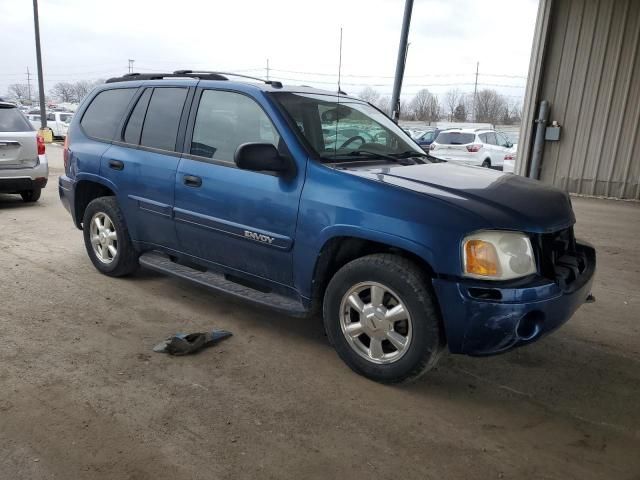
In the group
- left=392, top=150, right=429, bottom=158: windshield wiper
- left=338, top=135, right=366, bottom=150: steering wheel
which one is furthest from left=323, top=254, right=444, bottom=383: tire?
left=392, top=150, right=429, bottom=158: windshield wiper

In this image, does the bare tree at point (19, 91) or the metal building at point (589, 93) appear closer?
the metal building at point (589, 93)

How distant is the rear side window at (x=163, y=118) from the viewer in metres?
4.44

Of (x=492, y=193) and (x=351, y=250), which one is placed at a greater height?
(x=492, y=193)

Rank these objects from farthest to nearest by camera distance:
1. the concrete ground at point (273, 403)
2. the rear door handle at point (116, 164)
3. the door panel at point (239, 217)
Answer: the rear door handle at point (116, 164) < the door panel at point (239, 217) < the concrete ground at point (273, 403)

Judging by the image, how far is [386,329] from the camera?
3.26 metres

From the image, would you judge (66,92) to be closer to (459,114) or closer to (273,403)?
(459,114)

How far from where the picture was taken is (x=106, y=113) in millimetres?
5203

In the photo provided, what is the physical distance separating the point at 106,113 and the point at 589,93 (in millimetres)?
10202

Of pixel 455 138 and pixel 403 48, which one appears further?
pixel 455 138

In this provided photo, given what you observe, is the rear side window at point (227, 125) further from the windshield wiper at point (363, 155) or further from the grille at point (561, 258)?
the grille at point (561, 258)

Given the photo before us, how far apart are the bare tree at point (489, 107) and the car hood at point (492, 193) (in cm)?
6377

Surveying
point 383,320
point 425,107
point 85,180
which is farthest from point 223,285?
point 425,107

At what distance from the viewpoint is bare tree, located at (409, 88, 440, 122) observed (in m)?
62.1

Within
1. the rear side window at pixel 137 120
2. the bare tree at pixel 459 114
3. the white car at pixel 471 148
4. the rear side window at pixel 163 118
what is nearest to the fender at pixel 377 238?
the rear side window at pixel 163 118
